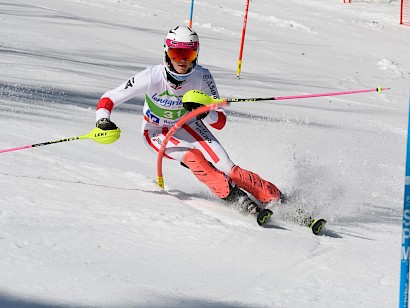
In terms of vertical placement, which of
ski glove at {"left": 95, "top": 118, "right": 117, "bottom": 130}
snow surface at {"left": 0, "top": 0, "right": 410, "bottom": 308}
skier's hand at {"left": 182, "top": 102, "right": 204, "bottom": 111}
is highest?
skier's hand at {"left": 182, "top": 102, "right": 204, "bottom": 111}

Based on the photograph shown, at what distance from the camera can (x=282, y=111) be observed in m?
12.7

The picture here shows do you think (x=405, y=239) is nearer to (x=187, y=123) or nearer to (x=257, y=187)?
(x=257, y=187)

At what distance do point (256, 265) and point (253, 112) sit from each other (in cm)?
716

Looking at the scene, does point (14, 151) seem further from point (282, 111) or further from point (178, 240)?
point (282, 111)

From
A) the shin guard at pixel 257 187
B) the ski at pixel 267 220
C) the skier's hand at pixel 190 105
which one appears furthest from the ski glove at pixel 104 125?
the ski at pixel 267 220

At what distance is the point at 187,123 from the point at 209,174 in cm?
69

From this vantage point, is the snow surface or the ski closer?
the snow surface

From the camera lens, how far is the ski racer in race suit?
6566mm

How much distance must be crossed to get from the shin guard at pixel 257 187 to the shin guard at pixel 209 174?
151mm

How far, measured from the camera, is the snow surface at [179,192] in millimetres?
4504

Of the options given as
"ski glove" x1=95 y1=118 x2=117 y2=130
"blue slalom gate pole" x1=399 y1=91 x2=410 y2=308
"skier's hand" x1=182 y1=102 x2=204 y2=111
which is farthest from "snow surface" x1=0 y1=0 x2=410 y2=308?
"blue slalom gate pole" x1=399 y1=91 x2=410 y2=308

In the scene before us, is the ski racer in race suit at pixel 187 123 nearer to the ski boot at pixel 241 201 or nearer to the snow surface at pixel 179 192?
the ski boot at pixel 241 201

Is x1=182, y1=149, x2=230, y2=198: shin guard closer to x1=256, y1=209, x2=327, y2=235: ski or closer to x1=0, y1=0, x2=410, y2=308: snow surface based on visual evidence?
x1=0, y1=0, x2=410, y2=308: snow surface

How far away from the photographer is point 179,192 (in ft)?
23.0
